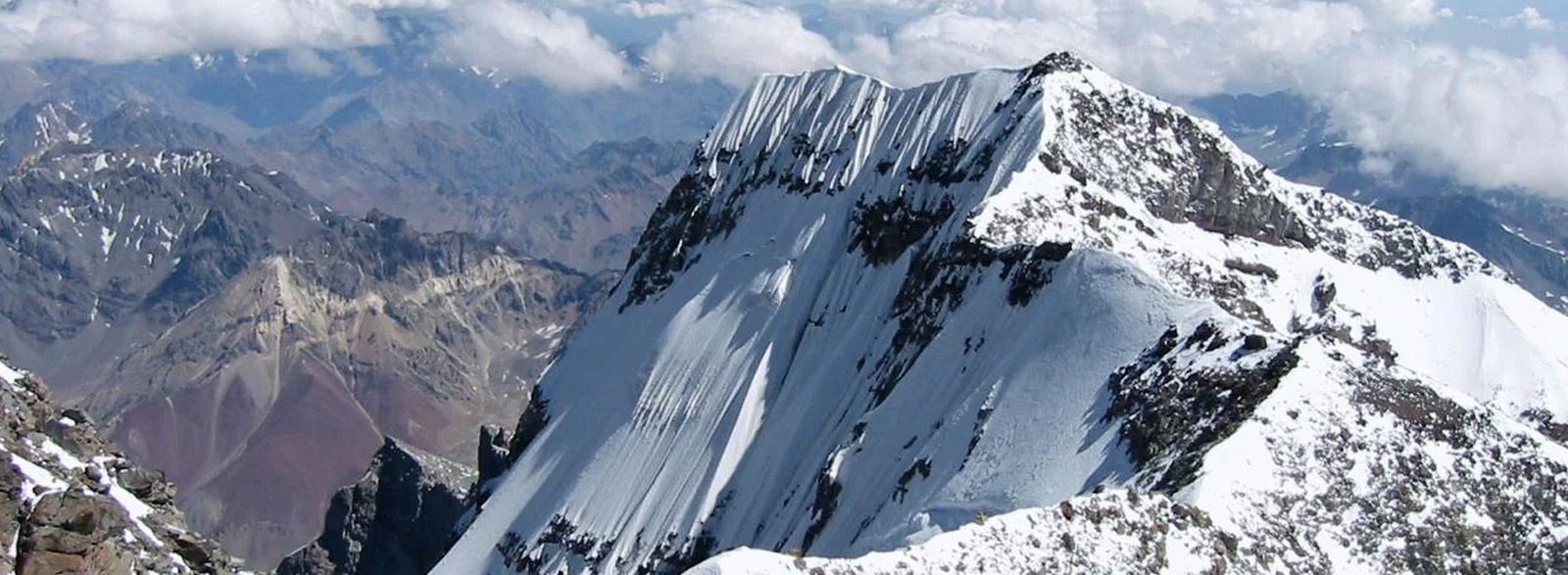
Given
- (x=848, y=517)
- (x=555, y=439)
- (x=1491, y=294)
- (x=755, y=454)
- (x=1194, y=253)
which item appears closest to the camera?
(x=848, y=517)

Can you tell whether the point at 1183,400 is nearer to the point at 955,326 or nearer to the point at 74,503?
the point at 955,326

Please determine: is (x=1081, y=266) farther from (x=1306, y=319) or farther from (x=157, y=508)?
(x=157, y=508)

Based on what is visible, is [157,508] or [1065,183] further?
[1065,183]

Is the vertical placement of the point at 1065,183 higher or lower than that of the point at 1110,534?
higher

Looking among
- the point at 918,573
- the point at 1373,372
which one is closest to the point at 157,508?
the point at 918,573

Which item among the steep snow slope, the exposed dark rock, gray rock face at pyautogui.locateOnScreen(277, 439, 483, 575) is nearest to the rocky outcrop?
the steep snow slope

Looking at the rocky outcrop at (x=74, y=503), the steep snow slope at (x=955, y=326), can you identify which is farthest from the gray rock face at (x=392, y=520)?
the rocky outcrop at (x=74, y=503)
